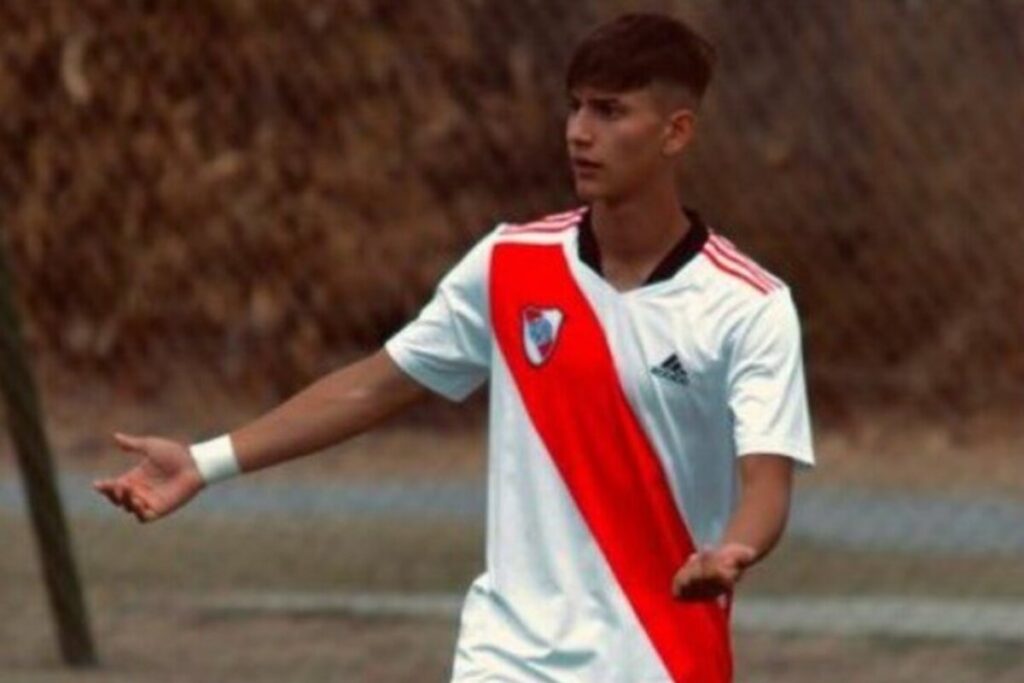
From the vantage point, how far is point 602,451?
596cm

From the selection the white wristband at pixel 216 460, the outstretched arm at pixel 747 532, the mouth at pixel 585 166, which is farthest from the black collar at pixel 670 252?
the white wristband at pixel 216 460

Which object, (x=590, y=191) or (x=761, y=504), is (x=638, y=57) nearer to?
(x=590, y=191)

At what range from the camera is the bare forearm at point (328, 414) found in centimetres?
620

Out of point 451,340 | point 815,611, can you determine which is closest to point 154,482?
point 451,340

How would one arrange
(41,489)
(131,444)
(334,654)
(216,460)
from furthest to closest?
(334,654)
(41,489)
(216,460)
(131,444)

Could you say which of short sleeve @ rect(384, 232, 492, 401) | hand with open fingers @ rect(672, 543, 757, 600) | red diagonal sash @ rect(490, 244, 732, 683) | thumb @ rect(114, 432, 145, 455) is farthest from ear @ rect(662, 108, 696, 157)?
thumb @ rect(114, 432, 145, 455)

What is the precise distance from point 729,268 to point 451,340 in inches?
19.3

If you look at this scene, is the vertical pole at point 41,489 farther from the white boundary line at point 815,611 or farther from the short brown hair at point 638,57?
the short brown hair at point 638,57

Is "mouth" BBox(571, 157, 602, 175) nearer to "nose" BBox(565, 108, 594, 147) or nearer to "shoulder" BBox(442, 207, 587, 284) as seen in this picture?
"nose" BBox(565, 108, 594, 147)

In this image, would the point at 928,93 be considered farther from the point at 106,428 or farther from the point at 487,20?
the point at 106,428

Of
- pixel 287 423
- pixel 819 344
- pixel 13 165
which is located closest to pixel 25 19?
pixel 13 165

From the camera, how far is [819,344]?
396 inches

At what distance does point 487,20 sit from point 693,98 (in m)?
3.93

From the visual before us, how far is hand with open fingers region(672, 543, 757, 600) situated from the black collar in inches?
23.8
